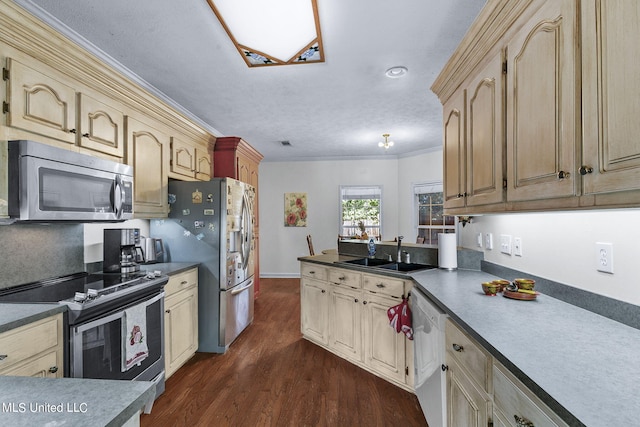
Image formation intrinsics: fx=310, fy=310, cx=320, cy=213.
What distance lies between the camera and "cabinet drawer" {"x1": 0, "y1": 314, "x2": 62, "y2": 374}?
129cm

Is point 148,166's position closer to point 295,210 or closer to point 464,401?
point 464,401

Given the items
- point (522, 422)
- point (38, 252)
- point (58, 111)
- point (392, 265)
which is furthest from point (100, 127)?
point (522, 422)

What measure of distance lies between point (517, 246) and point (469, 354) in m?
Result: 0.93

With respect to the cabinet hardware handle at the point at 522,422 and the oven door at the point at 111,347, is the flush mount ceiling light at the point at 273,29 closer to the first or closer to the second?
the oven door at the point at 111,347

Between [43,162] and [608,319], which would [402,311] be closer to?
[608,319]

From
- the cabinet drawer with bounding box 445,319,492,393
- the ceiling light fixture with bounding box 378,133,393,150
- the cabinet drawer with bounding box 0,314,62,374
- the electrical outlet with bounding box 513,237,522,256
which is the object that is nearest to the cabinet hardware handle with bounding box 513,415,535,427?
the cabinet drawer with bounding box 445,319,492,393

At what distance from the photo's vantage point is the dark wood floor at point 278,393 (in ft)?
6.70

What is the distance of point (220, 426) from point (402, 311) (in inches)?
54.6

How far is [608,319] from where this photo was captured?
122cm

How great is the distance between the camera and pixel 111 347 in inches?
72.7

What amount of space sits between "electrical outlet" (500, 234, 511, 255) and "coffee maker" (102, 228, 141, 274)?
8.83 feet


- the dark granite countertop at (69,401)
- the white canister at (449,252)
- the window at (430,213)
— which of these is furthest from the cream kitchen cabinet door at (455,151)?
the window at (430,213)

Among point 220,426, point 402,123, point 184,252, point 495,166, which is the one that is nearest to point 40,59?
point 184,252

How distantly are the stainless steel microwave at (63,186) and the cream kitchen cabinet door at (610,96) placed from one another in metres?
2.40
